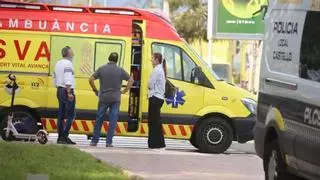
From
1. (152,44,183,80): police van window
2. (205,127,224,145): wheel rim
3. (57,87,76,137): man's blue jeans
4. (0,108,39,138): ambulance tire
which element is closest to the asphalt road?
(205,127,224,145): wheel rim

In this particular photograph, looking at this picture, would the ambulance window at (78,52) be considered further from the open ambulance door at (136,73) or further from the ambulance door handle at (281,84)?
the ambulance door handle at (281,84)

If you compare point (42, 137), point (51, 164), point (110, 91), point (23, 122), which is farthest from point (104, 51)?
point (51, 164)

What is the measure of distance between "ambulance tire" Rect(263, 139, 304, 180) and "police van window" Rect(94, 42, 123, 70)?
564cm

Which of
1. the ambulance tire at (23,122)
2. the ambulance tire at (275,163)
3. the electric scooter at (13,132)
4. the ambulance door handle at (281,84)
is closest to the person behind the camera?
the ambulance door handle at (281,84)

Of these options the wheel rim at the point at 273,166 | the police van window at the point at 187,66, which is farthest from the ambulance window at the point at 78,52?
the wheel rim at the point at 273,166

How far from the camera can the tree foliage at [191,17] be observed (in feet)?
131

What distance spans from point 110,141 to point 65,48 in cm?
183

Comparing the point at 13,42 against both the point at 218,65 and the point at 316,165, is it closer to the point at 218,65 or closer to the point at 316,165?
the point at 316,165

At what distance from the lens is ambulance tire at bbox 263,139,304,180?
8.73 meters

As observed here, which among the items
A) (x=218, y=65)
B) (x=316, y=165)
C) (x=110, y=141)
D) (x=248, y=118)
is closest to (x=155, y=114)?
(x=110, y=141)

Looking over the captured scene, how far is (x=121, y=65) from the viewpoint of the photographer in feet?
47.4

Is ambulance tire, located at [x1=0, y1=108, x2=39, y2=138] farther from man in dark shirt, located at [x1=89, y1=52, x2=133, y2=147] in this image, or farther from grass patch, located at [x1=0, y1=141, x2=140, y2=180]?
grass patch, located at [x1=0, y1=141, x2=140, y2=180]

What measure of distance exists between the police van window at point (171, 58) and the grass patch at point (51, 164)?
371 cm

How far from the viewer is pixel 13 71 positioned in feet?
46.7
